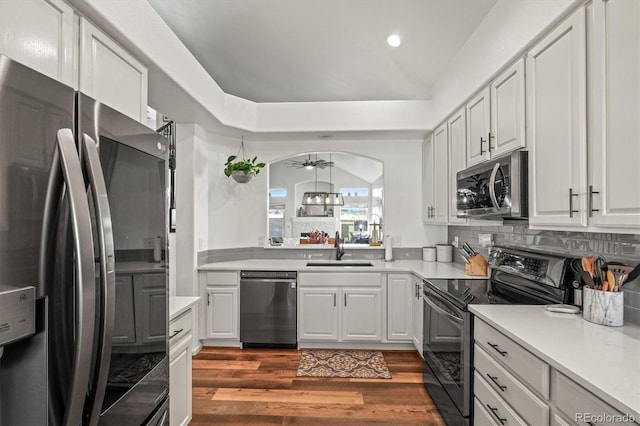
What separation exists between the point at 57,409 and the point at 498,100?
8.57ft

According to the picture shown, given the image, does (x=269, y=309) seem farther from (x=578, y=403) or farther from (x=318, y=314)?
(x=578, y=403)

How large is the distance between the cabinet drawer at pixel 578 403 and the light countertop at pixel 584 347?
0.03 metres

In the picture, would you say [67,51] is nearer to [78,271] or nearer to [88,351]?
[78,271]

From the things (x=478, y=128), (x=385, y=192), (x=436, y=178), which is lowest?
(x=385, y=192)

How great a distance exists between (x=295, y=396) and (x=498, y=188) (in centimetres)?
214

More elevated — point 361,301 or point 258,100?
point 258,100

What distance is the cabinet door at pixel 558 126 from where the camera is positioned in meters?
1.55

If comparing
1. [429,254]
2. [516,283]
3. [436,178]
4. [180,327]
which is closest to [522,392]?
[516,283]

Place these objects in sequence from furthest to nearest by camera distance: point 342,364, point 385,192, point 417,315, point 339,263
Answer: point 385,192, point 339,263, point 417,315, point 342,364

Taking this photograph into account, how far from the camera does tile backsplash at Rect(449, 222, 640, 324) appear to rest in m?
1.64

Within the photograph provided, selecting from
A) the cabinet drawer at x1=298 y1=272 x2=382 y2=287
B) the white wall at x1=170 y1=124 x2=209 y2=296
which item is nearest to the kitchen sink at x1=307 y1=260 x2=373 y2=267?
the cabinet drawer at x1=298 y1=272 x2=382 y2=287

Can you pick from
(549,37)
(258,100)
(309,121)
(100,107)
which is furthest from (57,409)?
(258,100)

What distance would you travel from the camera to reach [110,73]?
1.78m

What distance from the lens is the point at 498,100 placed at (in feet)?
7.59
